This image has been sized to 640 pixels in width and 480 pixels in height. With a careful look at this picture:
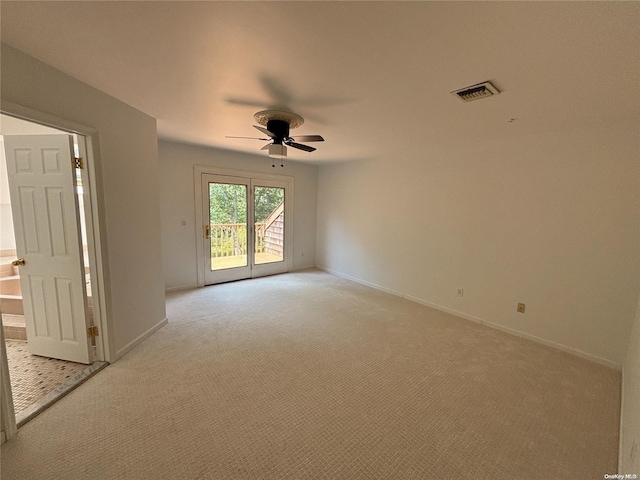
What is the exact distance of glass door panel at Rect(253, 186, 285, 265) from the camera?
5.00m

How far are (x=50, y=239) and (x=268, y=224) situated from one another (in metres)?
3.33

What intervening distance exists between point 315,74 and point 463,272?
3078mm

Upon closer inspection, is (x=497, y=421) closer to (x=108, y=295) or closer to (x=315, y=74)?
(x=315, y=74)

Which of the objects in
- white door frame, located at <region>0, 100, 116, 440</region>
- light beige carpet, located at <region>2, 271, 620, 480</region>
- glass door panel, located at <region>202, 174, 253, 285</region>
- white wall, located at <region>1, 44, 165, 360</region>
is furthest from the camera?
glass door panel, located at <region>202, 174, 253, 285</region>

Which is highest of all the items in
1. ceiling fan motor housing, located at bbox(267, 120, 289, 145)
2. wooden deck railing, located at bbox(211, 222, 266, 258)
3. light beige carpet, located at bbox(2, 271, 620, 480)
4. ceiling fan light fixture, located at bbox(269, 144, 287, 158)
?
ceiling fan motor housing, located at bbox(267, 120, 289, 145)

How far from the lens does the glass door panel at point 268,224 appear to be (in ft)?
16.4

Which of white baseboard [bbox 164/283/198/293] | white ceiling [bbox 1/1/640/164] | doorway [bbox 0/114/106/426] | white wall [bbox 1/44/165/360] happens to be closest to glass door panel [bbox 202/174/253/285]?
white baseboard [bbox 164/283/198/293]

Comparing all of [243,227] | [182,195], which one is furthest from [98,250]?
[243,227]

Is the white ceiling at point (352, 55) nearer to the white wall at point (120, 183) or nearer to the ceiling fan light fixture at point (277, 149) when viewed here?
the white wall at point (120, 183)

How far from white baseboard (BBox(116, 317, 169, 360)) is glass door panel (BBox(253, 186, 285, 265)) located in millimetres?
2283

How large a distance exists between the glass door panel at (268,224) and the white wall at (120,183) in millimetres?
2212

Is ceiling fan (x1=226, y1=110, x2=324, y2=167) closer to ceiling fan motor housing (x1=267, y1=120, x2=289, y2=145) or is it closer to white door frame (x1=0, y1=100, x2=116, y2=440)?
ceiling fan motor housing (x1=267, y1=120, x2=289, y2=145)

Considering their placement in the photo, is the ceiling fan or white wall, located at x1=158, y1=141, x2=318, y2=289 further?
white wall, located at x1=158, y1=141, x2=318, y2=289

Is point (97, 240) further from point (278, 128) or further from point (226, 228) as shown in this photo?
point (226, 228)
